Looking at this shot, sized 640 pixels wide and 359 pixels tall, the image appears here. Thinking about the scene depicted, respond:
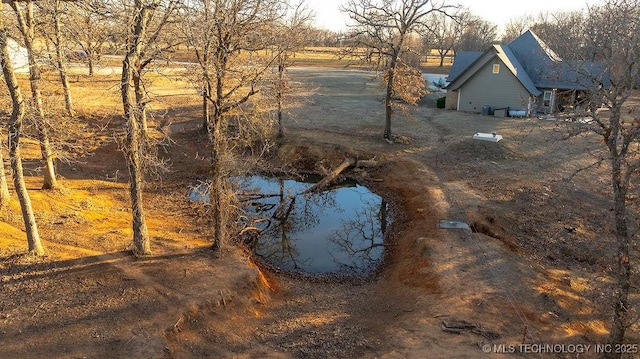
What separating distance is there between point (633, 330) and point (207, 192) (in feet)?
35.4

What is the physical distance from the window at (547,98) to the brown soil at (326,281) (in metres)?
14.4

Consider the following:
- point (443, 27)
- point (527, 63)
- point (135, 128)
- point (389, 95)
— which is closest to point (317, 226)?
point (135, 128)

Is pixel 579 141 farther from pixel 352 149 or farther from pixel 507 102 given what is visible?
pixel 352 149

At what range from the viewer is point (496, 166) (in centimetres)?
2125

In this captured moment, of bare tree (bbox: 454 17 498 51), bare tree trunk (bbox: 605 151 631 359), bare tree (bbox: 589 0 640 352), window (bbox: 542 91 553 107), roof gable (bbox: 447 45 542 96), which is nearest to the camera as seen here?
bare tree (bbox: 589 0 640 352)

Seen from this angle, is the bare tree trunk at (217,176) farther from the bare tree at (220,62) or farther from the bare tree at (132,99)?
the bare tree at (132,99)

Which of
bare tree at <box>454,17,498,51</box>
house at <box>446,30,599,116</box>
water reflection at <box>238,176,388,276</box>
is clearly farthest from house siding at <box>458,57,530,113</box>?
bare tree at <box>454,17,498,51</box>

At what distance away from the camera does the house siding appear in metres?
31.1

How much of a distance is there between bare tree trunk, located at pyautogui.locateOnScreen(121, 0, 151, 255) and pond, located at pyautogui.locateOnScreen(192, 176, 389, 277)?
3.75m

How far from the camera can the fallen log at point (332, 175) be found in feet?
64.6

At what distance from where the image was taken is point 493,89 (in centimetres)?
3161

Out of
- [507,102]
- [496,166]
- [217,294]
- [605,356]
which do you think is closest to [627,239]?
[605,356]

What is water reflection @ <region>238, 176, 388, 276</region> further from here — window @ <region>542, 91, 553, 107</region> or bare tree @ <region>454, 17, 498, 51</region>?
bare tree @ <region>454, 17, 498, 51</region>

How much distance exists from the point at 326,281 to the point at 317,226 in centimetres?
424
